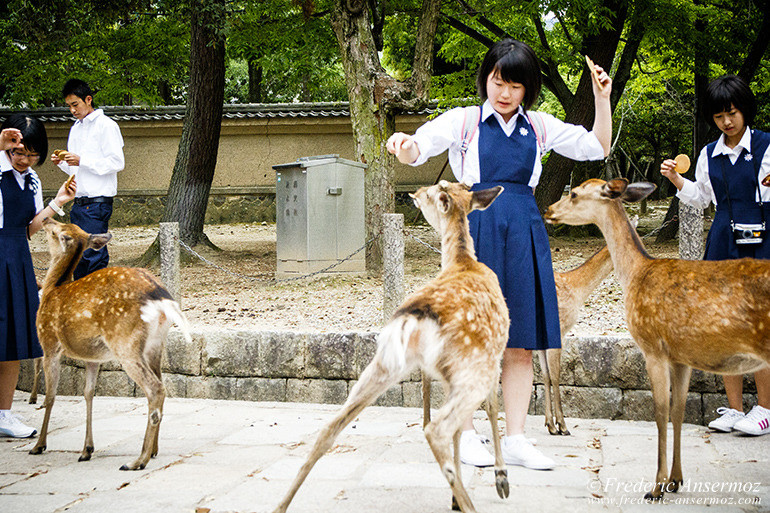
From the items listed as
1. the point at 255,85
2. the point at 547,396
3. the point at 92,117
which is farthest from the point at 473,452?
the point at 255,85

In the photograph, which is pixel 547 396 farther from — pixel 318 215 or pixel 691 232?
pixel 318 215

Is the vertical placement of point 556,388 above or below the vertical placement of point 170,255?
below

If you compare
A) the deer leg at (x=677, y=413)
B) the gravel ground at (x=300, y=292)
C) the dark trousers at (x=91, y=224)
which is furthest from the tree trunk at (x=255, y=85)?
the deer leg at (x=677, y=413)

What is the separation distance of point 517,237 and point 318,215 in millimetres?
5719

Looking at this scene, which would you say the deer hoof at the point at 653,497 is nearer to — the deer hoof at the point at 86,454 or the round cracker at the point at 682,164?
the round cracker at the point at 682,164

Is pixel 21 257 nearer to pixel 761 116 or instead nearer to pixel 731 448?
pixel 731 448

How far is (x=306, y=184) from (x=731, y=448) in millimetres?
6085

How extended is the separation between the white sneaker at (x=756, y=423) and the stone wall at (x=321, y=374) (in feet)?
2.19

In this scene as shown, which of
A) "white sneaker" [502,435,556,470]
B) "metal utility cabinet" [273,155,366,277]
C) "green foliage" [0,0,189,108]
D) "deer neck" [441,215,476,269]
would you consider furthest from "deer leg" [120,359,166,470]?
"green foliage" [0,0,189,108]

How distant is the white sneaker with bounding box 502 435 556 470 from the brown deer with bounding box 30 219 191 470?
172 centimetres

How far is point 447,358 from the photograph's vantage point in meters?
2.98

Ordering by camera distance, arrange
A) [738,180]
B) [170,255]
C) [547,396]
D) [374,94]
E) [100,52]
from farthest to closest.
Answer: [100,52] → [374,94] → [170,255] → [547,396] → [738,180]

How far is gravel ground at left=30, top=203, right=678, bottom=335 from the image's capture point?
271 inches

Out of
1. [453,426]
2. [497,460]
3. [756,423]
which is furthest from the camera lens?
[756,423]
